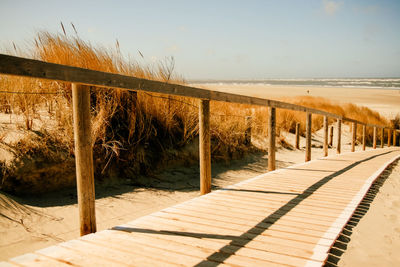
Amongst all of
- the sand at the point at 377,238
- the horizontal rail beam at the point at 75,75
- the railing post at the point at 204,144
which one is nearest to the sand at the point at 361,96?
the railing post at the point at 204,144

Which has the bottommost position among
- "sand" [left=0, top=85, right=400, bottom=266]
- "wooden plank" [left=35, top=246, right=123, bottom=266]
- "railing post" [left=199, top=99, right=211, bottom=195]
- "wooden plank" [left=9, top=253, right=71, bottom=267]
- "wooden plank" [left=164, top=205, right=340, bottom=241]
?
"sand" [left=0, top=85, right=400, bottom=266]

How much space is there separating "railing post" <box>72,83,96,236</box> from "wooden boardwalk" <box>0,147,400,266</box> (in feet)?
0.56

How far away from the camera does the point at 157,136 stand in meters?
6.04

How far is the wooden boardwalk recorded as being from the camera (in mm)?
2096

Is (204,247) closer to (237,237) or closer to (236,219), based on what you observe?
(237,237)

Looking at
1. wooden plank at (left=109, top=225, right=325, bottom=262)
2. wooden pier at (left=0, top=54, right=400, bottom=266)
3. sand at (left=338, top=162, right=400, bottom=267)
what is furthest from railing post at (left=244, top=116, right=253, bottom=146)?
wooden plank at (left=109, top=225, right=325, bottom=262)

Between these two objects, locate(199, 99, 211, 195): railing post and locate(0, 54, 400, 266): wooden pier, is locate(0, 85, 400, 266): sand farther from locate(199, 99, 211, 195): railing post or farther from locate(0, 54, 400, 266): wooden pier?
locate(199, 99, 211, 195): railing post

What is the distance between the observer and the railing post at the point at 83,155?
2.36 m

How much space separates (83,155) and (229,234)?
129 centimetres

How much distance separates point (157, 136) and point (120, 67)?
1.47 metres

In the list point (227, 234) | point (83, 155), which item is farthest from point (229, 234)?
point (83, 155)

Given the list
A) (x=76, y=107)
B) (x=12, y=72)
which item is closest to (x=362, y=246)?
(x=76, y=107)

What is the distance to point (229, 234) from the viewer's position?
255 centimetres

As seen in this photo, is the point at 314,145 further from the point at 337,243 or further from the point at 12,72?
the point at 12,72
